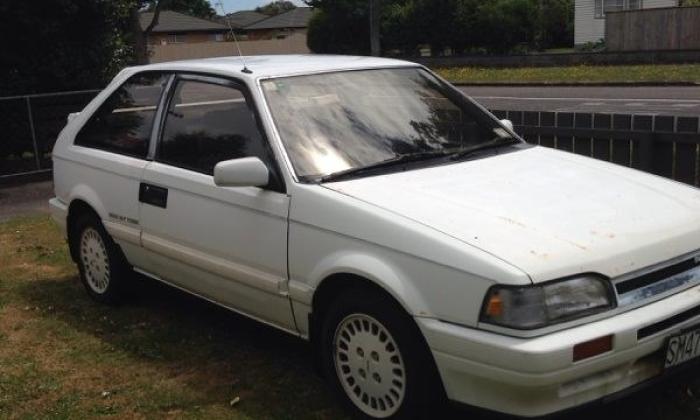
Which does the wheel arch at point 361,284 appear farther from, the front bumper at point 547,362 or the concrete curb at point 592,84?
the concrete curb at point 592,84

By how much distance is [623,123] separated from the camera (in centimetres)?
627

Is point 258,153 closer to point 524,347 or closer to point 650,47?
point 524,347

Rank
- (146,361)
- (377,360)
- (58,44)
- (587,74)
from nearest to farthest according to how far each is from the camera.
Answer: (377,360), (146,361), (58,44), (587,74)

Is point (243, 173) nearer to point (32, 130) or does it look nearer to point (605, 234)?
point (605, 234)

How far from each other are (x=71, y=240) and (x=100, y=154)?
34.4 inches

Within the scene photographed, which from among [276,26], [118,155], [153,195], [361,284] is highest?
[276,26]

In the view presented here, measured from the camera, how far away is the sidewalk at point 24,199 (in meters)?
10.1

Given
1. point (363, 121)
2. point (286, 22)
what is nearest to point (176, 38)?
point (286, 22)

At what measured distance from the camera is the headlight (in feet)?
10.5

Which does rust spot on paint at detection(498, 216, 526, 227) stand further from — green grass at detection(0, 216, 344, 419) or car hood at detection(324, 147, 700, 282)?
green grass at detection(0, 216, 344, 419)

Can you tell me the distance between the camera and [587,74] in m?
25.0

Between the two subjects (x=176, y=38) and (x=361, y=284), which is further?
(x=176, y=38)

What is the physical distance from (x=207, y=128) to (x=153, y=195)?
0.56 metres

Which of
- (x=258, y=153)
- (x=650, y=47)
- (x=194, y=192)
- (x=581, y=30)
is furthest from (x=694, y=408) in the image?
(x=581, y=30)
